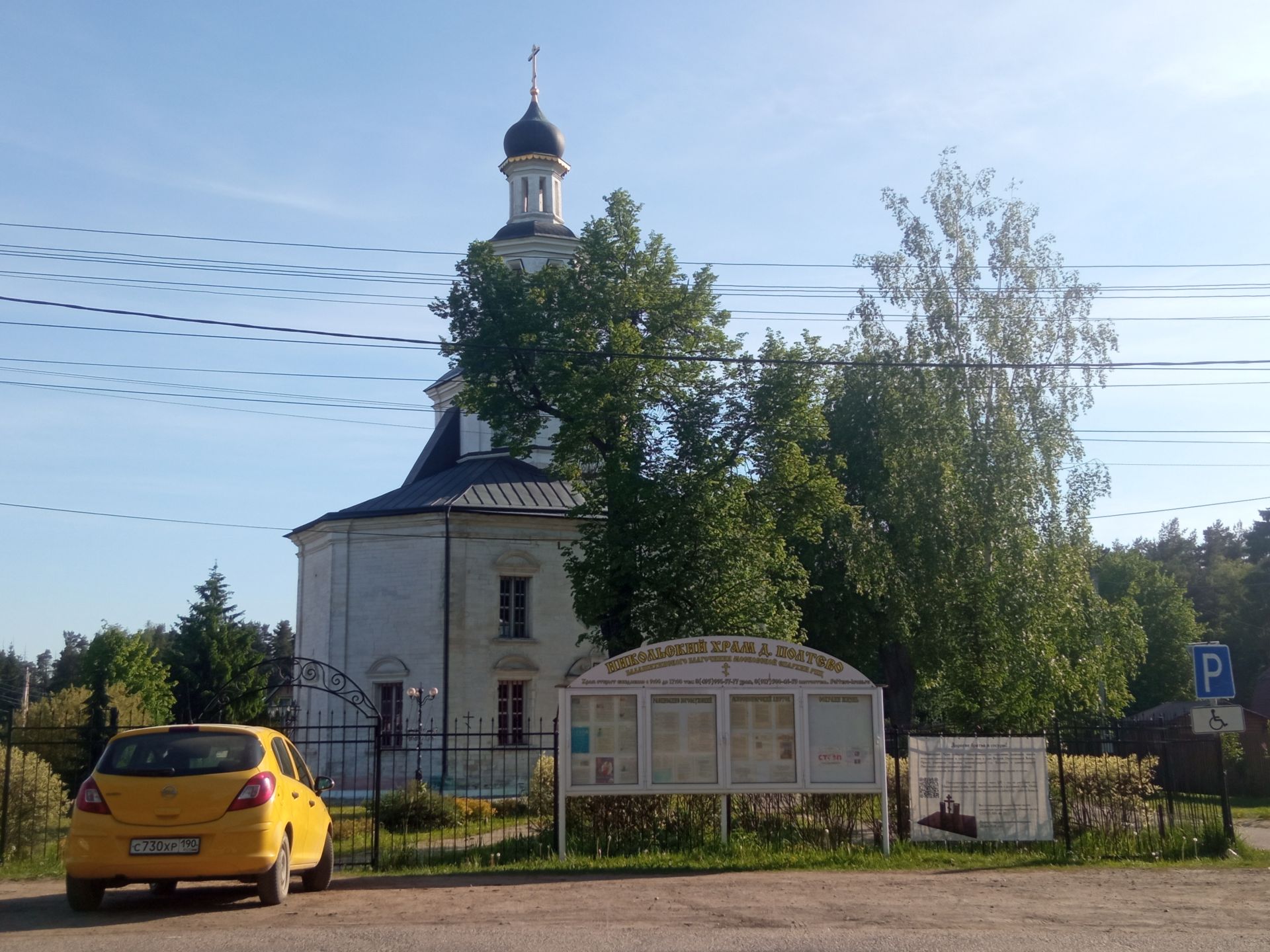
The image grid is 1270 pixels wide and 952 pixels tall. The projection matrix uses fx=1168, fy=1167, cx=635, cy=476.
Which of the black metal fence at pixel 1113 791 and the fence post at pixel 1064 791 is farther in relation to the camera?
the black metal fence at pixel 1113 791

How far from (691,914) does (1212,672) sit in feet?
26.5

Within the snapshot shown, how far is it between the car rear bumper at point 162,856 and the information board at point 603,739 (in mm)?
4666

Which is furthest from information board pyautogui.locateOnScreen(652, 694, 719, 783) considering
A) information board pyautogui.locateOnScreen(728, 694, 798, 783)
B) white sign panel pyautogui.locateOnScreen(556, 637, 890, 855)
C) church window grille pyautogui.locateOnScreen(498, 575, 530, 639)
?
church window grille pyautogui.locateOnScreen(498, 575, 530, 639)

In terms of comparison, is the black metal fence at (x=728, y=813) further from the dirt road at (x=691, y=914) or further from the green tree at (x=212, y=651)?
the green tree at (x=212, y=651)

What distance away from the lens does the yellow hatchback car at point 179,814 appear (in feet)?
31.8

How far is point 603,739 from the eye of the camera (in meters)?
13.9

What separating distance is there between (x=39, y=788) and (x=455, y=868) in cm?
603

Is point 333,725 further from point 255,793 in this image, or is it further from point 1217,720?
point 1217,720

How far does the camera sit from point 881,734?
46.2 ft

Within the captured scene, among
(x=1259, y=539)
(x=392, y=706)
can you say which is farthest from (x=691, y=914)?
(x=1259, y=539)

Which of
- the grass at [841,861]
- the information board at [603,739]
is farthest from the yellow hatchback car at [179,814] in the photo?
the information board at [603,739]

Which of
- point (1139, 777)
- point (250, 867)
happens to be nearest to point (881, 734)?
point (1139, 777)

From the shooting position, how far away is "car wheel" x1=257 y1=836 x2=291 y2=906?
10.2 m

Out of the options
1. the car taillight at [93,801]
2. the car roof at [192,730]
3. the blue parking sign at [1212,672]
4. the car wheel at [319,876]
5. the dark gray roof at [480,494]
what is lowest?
the car wheel at [319,876]
